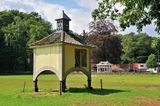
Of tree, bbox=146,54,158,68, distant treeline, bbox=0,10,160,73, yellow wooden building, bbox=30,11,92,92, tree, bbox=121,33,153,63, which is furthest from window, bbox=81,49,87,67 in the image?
tree, bbox=121,33,153,63

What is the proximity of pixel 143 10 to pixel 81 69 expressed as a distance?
23.3m

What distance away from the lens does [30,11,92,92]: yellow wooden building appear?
108 ft

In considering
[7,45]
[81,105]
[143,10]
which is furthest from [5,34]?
[143,10]

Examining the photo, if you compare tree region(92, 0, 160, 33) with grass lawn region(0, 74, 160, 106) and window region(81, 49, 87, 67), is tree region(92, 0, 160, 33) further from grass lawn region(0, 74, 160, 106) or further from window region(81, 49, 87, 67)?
window region(81, 49, 87, 67)

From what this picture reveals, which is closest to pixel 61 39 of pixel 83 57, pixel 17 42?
pixel 83 57

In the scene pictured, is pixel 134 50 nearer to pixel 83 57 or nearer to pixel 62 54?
pixel 83 57

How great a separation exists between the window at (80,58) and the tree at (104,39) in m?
62.6

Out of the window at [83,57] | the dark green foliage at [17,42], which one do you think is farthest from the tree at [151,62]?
the window at [83,57]

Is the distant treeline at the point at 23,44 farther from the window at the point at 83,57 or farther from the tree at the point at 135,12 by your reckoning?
the tree at the point at 135,12

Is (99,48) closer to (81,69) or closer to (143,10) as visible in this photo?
(81,69)

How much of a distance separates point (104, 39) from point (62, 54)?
6755 cm

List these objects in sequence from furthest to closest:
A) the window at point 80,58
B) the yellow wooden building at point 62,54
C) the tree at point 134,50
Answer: the tree at point 134,50
the window at point 80,58
the yellow wooden building at point 62,54

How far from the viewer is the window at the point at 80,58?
116 feet

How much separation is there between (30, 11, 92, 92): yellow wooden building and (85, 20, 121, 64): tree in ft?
207
